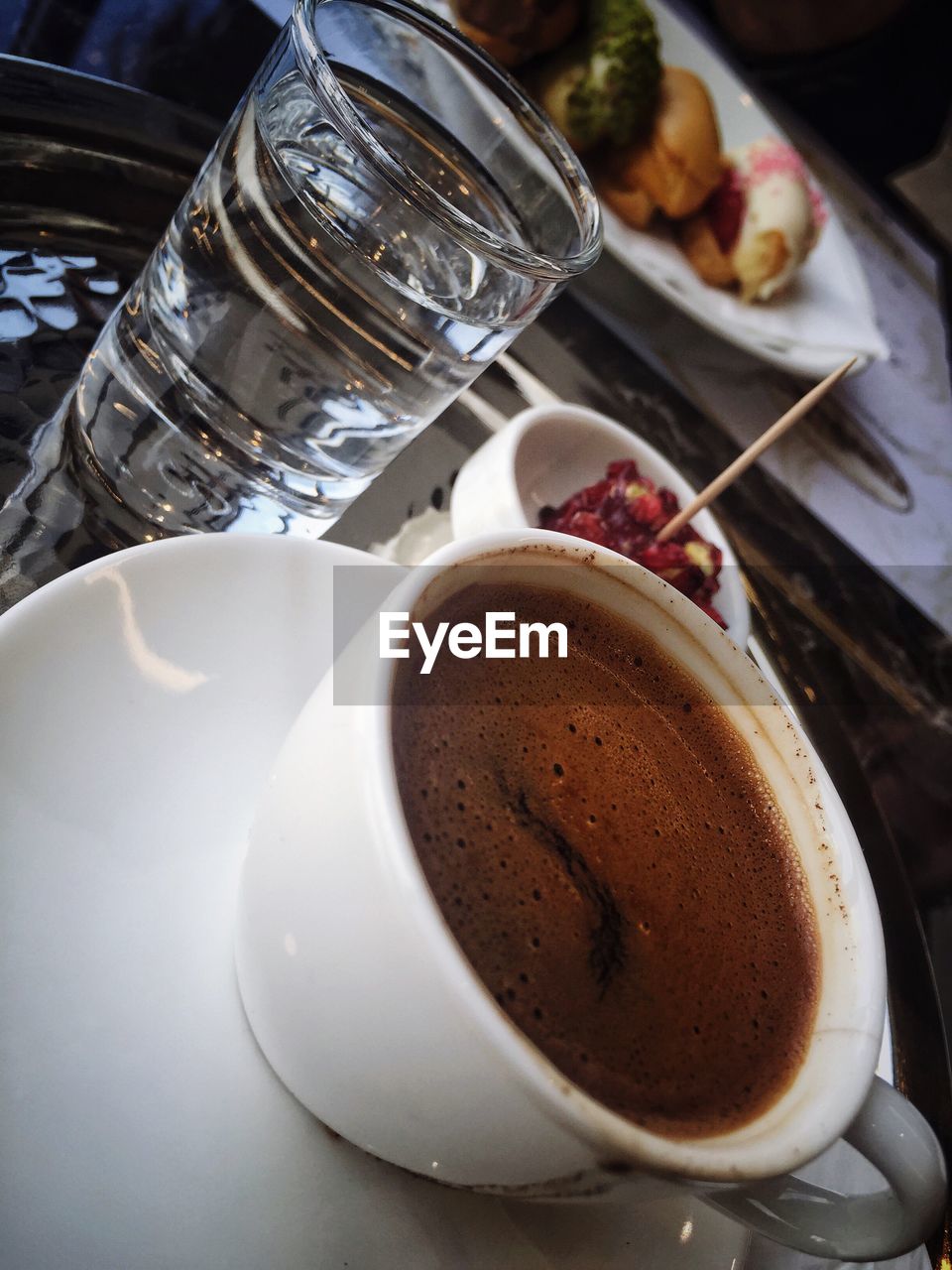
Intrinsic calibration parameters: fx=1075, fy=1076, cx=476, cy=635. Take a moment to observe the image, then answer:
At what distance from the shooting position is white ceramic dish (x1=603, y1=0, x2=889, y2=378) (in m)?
1.11

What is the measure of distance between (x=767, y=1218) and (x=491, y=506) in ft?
1.51

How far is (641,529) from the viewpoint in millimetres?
819

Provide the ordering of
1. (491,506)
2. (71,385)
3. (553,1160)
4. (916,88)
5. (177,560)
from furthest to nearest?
1. (916,88)
2. (491,506)
3. (71,385)
4. (177,560)
5. (553,1160)

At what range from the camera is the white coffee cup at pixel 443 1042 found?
1.16ft

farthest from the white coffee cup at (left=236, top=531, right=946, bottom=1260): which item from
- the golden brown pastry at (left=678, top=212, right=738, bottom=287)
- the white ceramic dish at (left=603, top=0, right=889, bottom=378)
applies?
the golden brown pastry at (left=678, top=212, right=738, bottom=287)

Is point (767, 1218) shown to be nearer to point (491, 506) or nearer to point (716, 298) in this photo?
point (491, 506)

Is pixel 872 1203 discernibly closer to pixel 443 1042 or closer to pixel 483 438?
pixel 443 1042

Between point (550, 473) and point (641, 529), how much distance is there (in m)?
0.09

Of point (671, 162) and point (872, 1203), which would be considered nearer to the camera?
point (872, 1203)

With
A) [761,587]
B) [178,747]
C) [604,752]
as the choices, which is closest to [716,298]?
[761,587]

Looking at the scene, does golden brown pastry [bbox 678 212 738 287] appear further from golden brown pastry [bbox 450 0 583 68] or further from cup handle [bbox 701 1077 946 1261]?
cup handle [bbox 701 1077 946 1261]

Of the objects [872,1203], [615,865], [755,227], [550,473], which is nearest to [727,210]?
[755,227]

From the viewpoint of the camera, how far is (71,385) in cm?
60

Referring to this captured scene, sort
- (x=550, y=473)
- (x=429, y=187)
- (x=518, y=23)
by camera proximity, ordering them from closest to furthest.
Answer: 1. (x=429, y=187)
2. (x=550, y=473)
3. (x=518, y=23)
